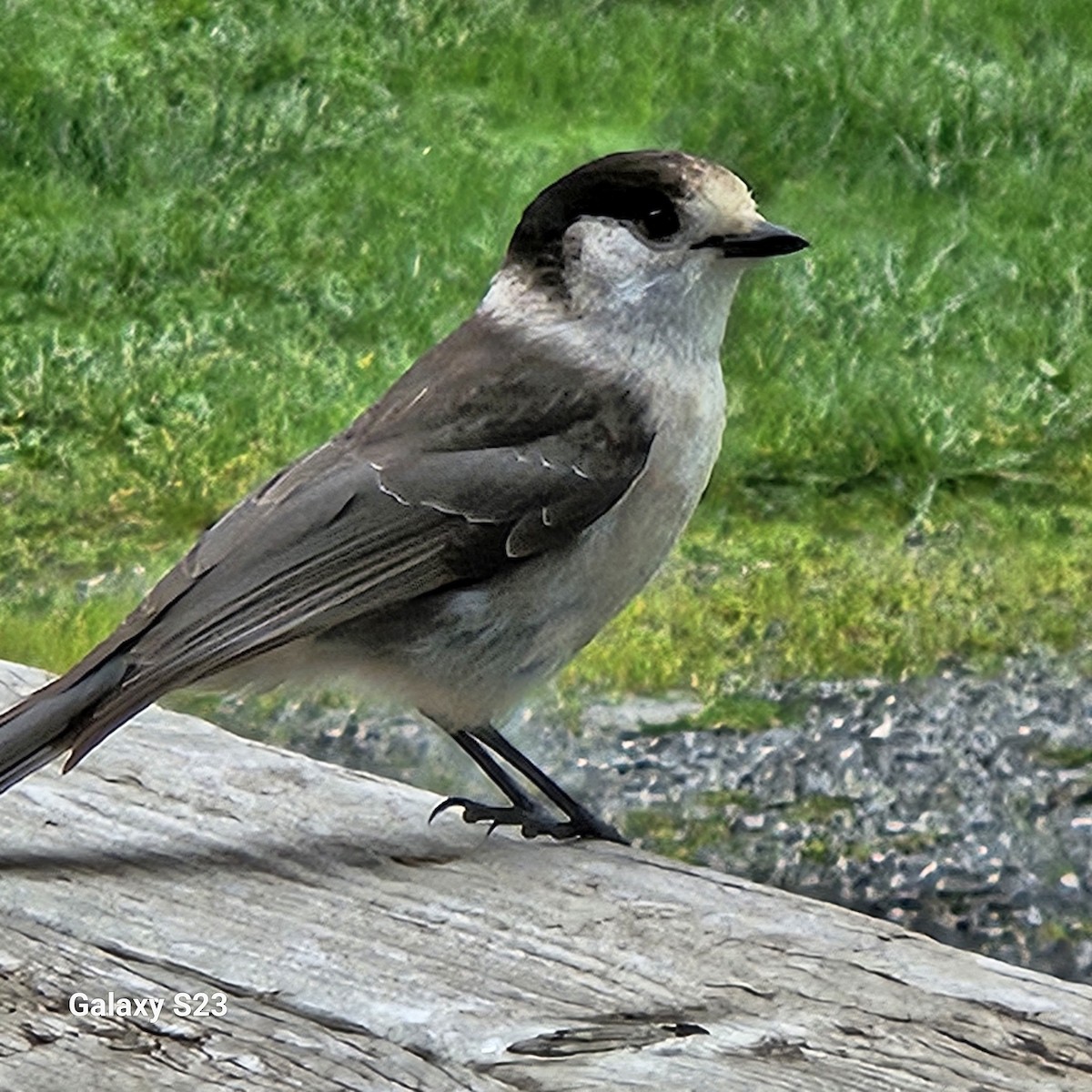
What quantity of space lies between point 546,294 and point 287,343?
3848mm

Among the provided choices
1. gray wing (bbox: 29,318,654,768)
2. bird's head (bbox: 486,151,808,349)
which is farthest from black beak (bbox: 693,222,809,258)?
gray wing (bbox: 29,318,654,768)

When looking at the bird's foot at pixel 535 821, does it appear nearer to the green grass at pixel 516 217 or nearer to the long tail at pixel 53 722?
the long tail at pixel 53 722

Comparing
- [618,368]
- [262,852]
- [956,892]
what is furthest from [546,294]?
[956,892]

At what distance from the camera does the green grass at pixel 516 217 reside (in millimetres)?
6355

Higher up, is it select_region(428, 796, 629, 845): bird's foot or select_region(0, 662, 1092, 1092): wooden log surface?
select_region(0, 662, 1092, 1092): wooden log surface

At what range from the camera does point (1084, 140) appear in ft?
25.7

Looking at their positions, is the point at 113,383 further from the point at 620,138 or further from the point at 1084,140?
the point at 1084,140

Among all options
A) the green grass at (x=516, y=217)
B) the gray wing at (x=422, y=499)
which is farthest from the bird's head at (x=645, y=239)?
the green grass at (x=516, y=217)

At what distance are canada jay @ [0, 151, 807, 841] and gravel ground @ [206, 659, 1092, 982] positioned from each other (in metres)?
1.87

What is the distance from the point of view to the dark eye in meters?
3.17

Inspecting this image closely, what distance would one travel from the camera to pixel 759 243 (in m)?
3.13

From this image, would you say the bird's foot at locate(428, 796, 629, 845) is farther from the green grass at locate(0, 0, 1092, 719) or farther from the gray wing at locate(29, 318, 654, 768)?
the green grass at locate(0, 0, 1092, 719)

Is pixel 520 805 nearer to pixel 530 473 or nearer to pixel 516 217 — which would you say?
pixel 530 473

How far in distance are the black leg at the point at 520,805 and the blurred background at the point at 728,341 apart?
2021 mm
